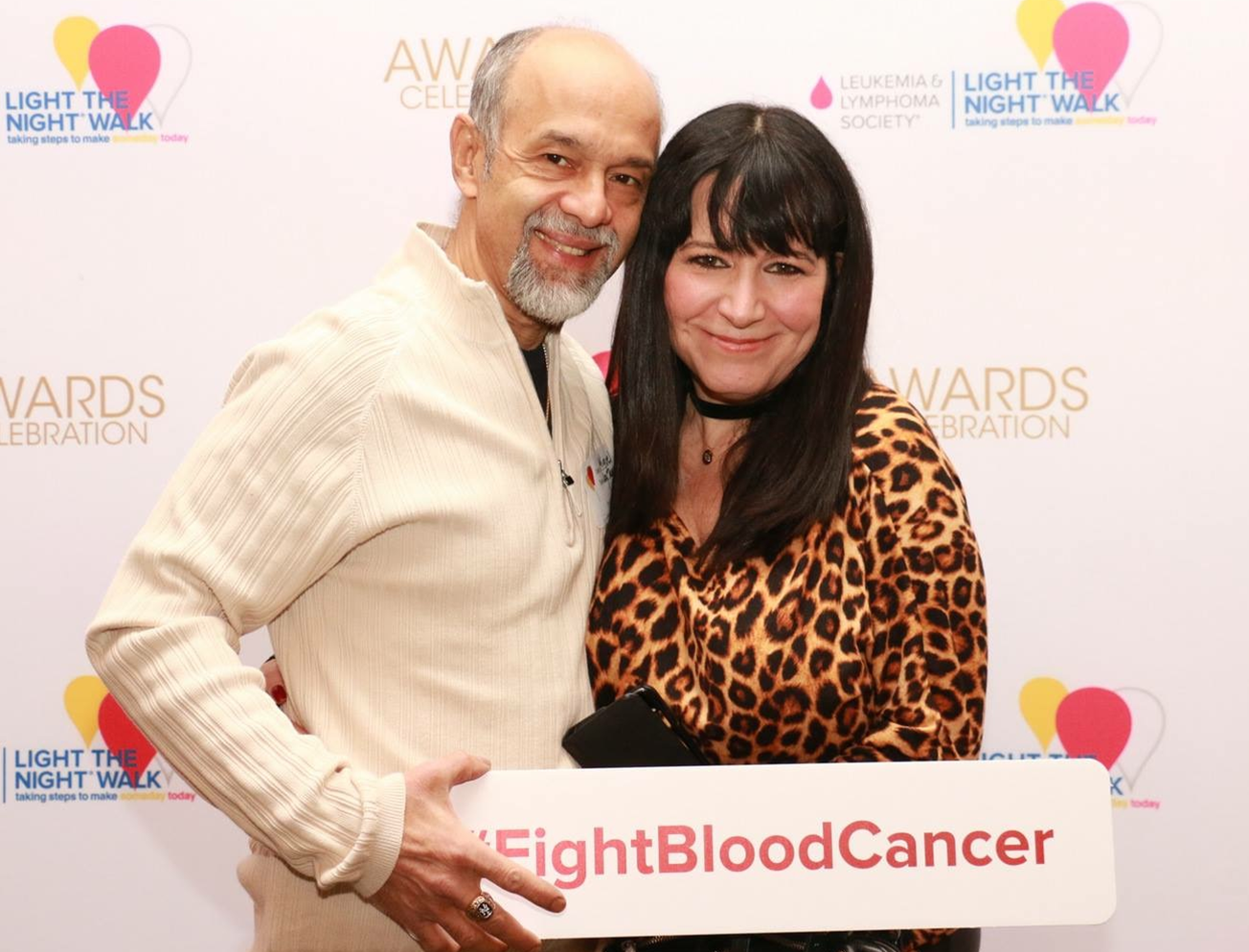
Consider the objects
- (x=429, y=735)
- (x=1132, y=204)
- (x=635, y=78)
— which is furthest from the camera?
(x=1132, y=204)

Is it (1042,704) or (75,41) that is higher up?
(75,41)

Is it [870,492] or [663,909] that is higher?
[870,492]

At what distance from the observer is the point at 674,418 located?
6.95 feet

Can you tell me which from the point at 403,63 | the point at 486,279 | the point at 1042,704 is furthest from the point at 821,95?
the point at 1042,704

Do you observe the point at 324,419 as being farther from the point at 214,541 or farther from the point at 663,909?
the point at 663,909

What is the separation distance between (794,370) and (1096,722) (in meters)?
1.29

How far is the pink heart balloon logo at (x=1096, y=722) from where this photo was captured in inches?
114

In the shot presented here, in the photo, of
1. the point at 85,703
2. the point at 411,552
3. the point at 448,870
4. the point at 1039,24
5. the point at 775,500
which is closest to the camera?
the point at 448,870

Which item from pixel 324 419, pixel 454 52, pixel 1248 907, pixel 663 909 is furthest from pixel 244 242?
pixel 1248 907

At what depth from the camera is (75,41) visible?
9.57 feet

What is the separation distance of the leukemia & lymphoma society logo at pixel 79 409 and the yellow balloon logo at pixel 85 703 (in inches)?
19.9

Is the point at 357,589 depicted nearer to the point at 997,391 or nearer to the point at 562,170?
the point at 562,170

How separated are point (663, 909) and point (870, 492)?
62cm

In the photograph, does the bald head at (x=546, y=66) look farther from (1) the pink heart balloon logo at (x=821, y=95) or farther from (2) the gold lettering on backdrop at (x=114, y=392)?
(2) the gold lettering on backdrop at (x=114, y=392)
